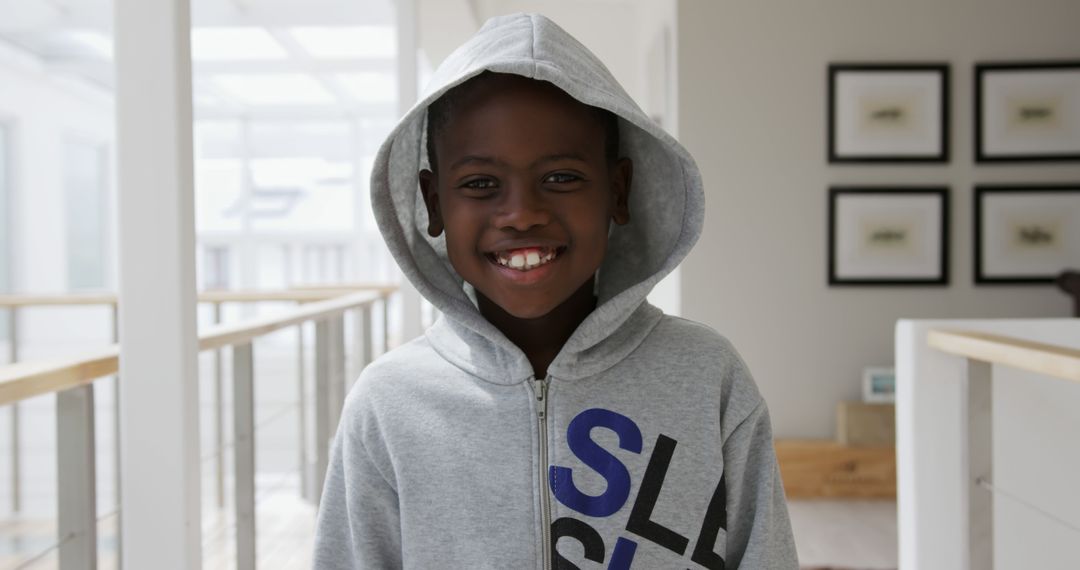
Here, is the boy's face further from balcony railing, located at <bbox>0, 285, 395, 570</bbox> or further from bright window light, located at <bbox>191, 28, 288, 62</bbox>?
bright window light, located at <bbox>191, 28, 288, 62</bbox>

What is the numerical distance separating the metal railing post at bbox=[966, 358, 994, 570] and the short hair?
1.02 m

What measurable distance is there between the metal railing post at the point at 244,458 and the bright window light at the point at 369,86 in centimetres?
521

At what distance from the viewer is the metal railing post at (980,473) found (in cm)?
155

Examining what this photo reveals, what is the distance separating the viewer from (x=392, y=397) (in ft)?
2.76

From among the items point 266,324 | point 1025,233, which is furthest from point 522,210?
point 1025,233

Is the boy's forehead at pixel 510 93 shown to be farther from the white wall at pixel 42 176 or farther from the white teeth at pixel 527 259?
the white wall at pixel 42 176

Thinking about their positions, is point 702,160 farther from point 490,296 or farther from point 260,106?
point 260,106

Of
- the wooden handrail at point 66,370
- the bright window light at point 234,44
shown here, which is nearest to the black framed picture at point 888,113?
the wooden handrail at point 66,370

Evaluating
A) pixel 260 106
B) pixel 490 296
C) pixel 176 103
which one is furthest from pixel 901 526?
pixel 260 106

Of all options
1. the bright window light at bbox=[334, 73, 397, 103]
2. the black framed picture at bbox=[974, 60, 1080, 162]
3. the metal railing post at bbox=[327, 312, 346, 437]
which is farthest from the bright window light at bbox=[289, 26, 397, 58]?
the black framed picture at bbox=[974, 60, 1080, 162]

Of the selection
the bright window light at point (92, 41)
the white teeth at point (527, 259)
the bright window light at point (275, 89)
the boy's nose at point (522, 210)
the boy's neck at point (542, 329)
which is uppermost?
the bright window light at point (275, 89)

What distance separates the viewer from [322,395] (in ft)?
9.05

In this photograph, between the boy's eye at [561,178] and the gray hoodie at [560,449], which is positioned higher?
the boy's eye at [561,178]

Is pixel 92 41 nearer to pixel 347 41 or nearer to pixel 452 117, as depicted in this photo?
pixel 347 41
